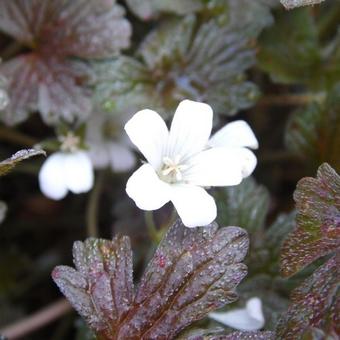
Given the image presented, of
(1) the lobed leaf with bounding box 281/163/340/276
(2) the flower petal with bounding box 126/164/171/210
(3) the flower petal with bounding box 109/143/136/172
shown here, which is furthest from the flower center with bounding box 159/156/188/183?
(3) the flower petal with bounding box 109/143/136/172

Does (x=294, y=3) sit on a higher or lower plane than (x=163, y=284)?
higher

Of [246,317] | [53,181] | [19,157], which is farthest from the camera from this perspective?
[53,181]

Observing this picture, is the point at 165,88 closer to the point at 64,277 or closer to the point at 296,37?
the point at 296,37

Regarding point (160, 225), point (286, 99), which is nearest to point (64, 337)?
point (160, 225)

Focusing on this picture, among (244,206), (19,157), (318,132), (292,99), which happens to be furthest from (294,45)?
(19,157)

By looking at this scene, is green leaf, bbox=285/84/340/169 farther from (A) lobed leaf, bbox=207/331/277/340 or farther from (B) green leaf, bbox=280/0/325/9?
(A) lobed leaf, bbox=207/331/277/340

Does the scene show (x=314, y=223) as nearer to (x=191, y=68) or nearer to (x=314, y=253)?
(x=314, y=253)
